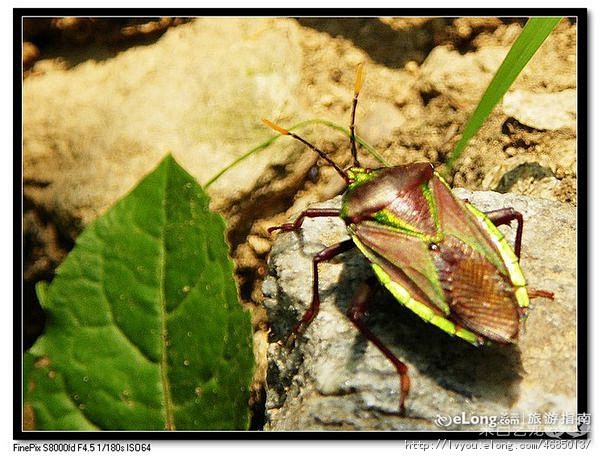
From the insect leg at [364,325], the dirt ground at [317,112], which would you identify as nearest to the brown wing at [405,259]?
the insect leg at [364,325]

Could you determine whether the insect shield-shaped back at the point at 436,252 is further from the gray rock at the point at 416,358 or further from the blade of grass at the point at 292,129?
the blade of grass at the point at 292,129

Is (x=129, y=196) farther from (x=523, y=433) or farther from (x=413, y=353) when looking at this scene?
(x=523, y=433)

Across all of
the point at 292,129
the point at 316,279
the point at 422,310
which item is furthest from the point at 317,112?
the point at 422,310

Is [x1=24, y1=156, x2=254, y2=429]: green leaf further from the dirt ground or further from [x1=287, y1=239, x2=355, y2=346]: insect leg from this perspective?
the dirt ground

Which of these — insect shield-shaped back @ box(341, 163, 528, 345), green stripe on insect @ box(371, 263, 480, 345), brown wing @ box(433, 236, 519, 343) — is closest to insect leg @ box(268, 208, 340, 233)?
insect shield-shaped back @ box(341, 163, 528, 345)

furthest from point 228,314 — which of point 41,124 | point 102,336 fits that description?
point 41,124

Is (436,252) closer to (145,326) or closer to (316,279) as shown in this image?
(316,279)

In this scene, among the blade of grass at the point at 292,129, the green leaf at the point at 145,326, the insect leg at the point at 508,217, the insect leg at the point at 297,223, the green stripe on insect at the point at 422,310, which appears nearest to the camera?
the green leaf at the point at 145,326
